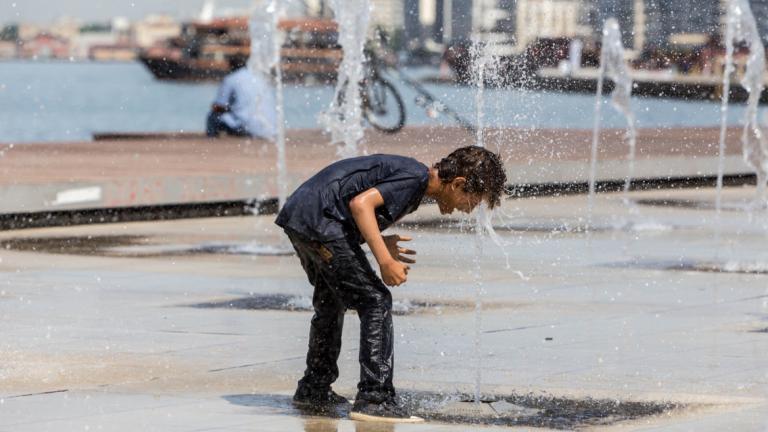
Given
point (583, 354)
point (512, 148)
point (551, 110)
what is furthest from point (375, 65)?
point (551, 110)

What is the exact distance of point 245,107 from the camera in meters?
23.6

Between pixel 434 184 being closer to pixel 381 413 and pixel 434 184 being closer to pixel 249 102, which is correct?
pixel 381 413

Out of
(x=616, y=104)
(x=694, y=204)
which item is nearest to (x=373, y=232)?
(x=694, y=204)

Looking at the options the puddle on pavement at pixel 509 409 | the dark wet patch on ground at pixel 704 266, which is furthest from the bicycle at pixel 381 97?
the puddle on pavement at pixel 509 409

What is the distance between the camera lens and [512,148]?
2805 cm

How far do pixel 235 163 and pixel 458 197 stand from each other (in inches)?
598

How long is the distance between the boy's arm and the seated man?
15708 millimetres

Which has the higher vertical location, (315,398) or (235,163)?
(315,398)

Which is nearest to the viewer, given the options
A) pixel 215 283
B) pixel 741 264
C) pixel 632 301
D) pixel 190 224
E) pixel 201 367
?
pixel 201 367

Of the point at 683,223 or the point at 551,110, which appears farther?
the point at 551,110

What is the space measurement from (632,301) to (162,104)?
95.1m

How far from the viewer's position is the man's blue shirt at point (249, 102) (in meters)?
23.0

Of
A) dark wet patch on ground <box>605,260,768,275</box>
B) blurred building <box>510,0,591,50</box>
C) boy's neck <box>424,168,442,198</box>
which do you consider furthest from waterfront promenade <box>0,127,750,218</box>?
blurred building <box>510,0,591,50</box>

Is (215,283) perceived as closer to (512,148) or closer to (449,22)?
(512,148)
